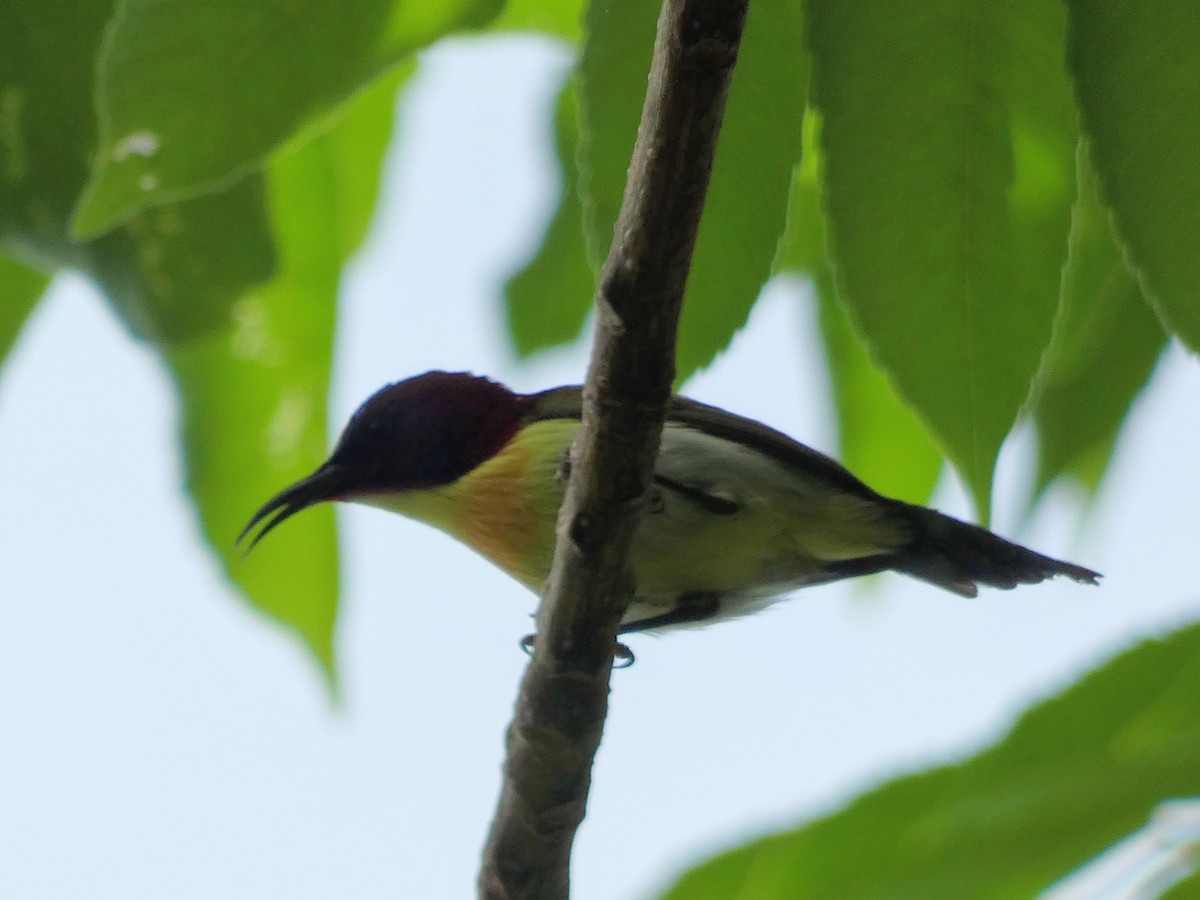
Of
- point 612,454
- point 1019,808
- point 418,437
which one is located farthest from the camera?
point 418,437

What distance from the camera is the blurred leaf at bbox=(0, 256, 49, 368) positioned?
288 cm

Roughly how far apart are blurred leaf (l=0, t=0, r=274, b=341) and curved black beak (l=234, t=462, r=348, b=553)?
49 centimetres

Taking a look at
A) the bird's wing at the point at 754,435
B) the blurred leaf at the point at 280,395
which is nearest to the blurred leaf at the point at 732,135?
the blurred leaf at the point at 280,395

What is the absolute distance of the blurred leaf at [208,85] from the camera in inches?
77.0

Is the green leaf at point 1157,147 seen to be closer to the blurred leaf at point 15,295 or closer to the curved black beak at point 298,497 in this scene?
the curved black beak at point 298,497

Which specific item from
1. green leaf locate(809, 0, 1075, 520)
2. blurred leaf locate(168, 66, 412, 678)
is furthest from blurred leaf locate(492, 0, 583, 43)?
green leaf locate(809, 0, 1075, 520)

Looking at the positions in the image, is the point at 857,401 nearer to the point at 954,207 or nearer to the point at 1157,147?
the point at 954,207

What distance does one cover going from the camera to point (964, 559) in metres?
3.53

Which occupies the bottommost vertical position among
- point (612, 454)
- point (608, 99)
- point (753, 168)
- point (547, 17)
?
point (612, 454)

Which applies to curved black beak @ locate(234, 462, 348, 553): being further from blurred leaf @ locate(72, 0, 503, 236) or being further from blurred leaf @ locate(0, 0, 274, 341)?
blurred leaf @ locate(72, 0, 503, 236)

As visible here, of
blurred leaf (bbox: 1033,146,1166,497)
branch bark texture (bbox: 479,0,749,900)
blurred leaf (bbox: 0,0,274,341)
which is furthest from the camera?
blurred leaf (bbox: 1033,146,1166,497)

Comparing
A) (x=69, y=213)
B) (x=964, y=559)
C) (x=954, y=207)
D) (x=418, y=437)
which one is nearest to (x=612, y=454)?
(x=954, y=207)

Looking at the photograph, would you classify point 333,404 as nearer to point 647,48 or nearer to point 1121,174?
point 647,48

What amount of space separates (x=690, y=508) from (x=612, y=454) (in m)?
1.52
